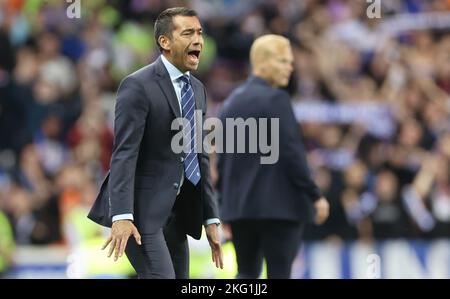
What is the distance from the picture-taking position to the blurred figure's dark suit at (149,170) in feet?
18.4

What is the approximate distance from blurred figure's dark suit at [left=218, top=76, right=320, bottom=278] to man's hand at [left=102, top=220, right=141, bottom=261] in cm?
204

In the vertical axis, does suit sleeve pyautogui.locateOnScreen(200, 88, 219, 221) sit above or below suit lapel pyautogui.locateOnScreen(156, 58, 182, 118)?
below

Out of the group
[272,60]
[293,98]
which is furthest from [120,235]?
[293,98]

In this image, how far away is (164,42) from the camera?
5891 millimetres

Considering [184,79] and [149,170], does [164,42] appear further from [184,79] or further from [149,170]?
[149,170]

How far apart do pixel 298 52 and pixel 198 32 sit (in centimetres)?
758

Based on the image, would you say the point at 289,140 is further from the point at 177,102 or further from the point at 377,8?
the point at 377,8

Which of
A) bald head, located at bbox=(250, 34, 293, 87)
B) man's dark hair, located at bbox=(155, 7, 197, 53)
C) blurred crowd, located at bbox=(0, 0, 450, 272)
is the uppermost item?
blurred crowd, located at bbox=(0, 0, 450, 272)

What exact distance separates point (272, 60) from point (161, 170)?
2050 millimetres

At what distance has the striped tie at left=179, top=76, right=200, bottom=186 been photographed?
5898 mm

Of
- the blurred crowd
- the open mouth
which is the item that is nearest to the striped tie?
the open mouth

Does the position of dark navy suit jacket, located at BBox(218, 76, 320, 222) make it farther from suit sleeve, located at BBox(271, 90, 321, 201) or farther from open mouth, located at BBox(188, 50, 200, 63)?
open mouth, located at BBox(188, 50, 200, 63)

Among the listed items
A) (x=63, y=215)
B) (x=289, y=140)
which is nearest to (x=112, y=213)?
(x=289, y=140)

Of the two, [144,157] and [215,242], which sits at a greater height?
[144,157]
